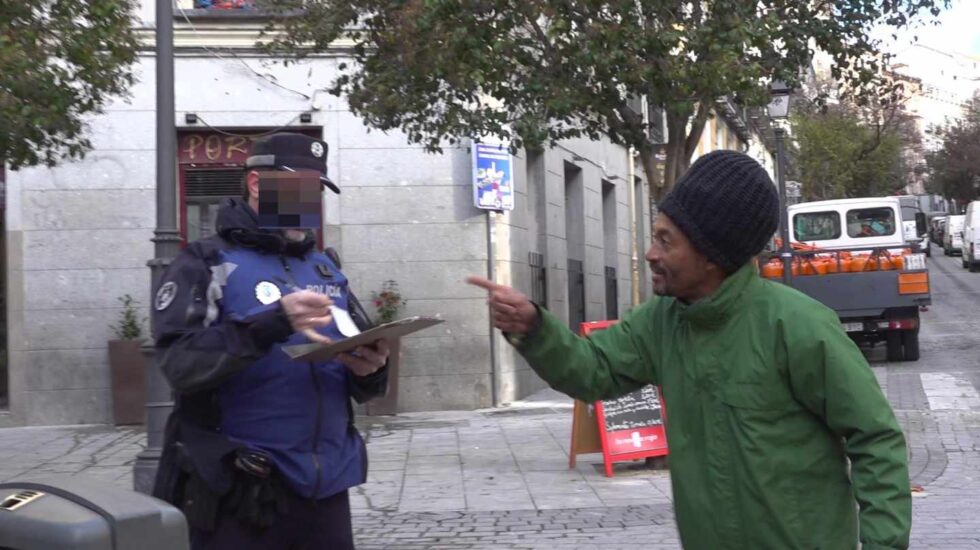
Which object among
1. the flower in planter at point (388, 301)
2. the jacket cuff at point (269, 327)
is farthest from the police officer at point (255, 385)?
the flower in planter at point (388, 301)

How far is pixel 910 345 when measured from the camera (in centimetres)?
1869

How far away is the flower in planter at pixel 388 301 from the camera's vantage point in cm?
1444

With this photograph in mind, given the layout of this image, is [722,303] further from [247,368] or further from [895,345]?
[895,345]

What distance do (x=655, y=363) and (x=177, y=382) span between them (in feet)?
3.96

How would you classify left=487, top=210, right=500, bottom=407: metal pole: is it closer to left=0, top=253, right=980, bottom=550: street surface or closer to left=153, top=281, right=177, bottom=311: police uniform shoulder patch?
left=0, top=253, right=980, bottom=550: street surface

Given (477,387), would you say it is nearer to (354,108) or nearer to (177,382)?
(354,108)

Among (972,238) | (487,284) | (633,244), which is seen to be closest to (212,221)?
(633,244)

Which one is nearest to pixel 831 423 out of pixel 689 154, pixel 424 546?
pixel 424 546

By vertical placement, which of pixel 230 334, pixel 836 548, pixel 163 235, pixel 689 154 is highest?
pixel 689 154

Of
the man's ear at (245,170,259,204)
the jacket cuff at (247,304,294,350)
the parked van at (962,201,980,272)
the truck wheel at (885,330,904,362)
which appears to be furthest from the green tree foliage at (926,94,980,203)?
the jacket cuff at (247,304,294,350)

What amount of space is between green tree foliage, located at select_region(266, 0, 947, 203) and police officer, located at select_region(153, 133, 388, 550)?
651cm

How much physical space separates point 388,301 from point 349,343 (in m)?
11.2

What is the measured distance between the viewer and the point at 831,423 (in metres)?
2.85

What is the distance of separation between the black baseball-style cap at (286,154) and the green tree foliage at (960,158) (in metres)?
64.5
